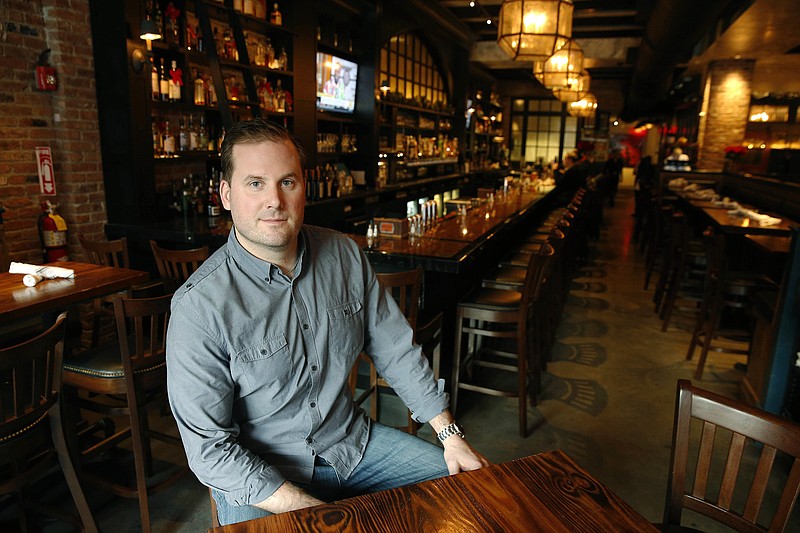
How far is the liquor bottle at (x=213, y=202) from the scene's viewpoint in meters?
4.40

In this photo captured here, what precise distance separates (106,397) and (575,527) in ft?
10.6

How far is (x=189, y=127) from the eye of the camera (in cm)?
477

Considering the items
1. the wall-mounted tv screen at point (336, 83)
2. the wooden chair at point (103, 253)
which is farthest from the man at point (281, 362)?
the wall-mounted tv screen at point (336, 83)

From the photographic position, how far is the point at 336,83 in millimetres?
6656

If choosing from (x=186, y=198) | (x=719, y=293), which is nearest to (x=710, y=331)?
(x=719, y=293)

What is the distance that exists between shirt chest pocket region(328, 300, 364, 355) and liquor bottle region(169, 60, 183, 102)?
3.49m

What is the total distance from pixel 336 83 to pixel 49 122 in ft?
11.6

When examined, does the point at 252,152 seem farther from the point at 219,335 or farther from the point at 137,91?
the point at 137,91

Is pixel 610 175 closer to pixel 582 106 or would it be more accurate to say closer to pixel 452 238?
pixel 582 106

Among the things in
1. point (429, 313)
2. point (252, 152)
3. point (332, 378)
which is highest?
point (252, 152)

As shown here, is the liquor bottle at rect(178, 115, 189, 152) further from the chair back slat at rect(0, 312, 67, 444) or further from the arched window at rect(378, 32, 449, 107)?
the arched window at rect(378, 32, 449, 107)

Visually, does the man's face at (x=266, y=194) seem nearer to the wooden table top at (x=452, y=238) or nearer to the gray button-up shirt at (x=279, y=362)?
the gray button-up shirt at (x=279, y=362)

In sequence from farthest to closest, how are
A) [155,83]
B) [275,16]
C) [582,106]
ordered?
[582,106], [275,16], [155,83]

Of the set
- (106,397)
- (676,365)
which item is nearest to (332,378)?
(106,397)
